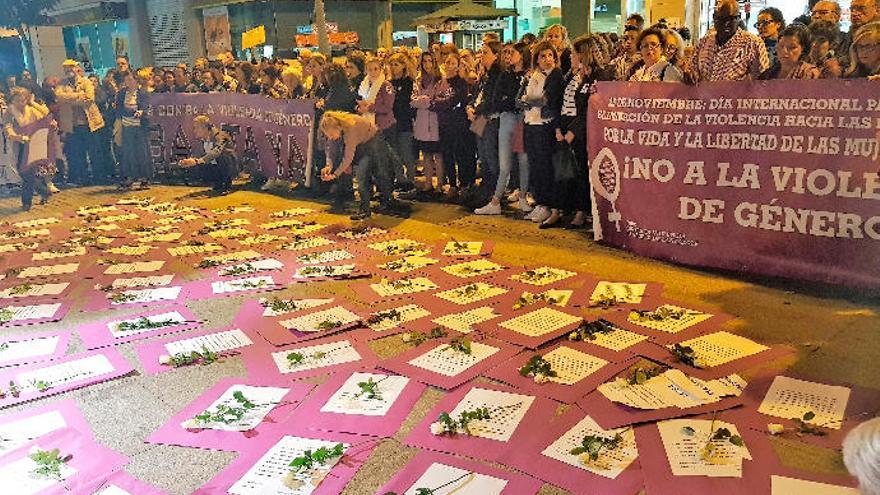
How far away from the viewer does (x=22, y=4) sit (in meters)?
21.8

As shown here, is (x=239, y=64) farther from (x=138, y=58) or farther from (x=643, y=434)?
(x=138, y=58)

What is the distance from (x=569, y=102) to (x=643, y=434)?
4497mm

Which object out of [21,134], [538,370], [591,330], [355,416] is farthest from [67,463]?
[21,134]

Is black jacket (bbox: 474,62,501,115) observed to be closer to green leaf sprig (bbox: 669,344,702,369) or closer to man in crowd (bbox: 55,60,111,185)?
green leaf sprig (bbox: 669,344,702,369)

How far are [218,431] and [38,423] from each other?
1068 millimetres

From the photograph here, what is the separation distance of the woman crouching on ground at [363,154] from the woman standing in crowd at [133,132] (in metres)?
5.39

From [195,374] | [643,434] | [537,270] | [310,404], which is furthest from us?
[537,270]

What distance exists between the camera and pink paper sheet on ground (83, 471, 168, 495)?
3330 mm

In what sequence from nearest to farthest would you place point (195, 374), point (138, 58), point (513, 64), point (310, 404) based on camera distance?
1. point (310, 404)
2. point (195, 374)
3. point (513, 64)
4. point (138, 58)

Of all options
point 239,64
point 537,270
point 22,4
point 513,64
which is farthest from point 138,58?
point 537,270

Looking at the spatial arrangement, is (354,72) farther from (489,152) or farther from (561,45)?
(561,45)

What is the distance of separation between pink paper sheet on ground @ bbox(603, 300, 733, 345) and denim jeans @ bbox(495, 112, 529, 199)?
332 cm

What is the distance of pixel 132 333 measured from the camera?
5.40m

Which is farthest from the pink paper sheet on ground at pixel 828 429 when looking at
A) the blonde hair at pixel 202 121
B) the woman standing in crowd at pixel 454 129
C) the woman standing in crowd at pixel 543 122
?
the blonde hair at pixel 202 121
